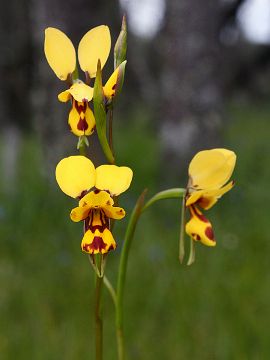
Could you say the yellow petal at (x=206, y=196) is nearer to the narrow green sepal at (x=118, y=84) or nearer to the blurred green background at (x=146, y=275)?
the narrow green sepal at (x=118, y=84)

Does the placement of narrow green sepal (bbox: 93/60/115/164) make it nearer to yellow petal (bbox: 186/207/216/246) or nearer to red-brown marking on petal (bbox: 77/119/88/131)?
red-brown marking on petal (bbox: 77/119/88/131)

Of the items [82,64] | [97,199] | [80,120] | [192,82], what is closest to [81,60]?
[82,64]

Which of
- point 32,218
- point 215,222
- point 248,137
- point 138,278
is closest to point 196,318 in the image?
point 138,278

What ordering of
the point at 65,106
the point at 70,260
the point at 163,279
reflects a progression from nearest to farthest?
the point at 163,279
the point at 70,260
the point at 65,106

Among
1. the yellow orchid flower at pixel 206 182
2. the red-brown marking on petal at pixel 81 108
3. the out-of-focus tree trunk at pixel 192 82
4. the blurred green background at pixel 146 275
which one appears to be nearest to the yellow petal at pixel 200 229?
the yellow orchid flower at pixel 206 182

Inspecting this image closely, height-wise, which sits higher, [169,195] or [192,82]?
[192,82]

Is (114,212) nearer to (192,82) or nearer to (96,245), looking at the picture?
(96,245)

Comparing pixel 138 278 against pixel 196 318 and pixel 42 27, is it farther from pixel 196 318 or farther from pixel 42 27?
pixel 42 27
